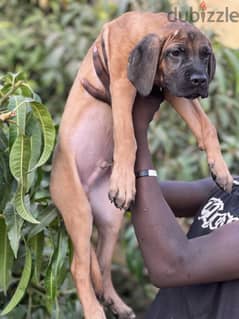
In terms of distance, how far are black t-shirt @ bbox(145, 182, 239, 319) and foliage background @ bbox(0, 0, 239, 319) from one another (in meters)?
0.39

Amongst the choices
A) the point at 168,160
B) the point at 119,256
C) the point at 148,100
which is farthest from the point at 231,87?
the point at 148,100

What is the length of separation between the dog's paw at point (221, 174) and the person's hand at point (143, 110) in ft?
0.71

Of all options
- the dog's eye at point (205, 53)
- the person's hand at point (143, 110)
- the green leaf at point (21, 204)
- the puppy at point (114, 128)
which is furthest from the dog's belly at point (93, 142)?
the dog's eye at point (205, 53)

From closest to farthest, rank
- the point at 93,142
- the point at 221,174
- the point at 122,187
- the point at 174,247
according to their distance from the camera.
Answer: the point at 174,247 → the point at 122,187 → the point at 221,174 → the point at 93,142

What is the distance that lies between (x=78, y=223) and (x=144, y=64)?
1.65 ft

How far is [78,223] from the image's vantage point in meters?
2.29

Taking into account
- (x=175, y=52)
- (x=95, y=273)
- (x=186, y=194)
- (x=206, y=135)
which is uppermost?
(x=175, y=52)

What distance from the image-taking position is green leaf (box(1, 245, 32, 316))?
2.27 m

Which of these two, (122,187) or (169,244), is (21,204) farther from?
(169,244)

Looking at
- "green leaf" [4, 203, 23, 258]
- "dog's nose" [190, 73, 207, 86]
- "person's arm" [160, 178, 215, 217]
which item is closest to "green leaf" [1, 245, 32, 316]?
"green leaf" [4, 203, 23, 258]

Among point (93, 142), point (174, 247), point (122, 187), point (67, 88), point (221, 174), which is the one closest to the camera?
point (174, 247)

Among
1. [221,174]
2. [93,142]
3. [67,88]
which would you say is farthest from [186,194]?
[67,88]

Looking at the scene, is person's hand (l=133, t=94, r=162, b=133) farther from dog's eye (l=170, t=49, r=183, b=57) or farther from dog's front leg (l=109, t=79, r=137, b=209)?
dog's eye (l=170, t=49, r=183, b=57)

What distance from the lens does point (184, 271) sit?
200cm
